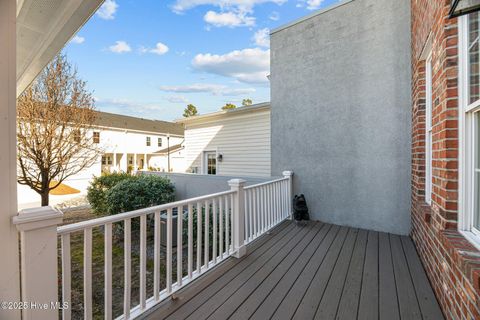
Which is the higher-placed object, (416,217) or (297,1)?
(297,1)

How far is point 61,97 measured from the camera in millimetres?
6113

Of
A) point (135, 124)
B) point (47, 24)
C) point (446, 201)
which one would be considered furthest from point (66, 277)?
point (135, 124)

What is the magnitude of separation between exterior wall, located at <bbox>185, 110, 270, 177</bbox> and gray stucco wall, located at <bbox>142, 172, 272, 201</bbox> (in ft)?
6.54

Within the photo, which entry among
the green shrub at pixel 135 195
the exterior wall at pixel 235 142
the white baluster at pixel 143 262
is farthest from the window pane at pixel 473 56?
the green shrub at pixel 135 195

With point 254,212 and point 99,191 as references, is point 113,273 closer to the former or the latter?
point 254,212

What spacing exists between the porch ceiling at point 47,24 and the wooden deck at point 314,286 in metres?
2.74

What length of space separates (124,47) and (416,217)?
37.7 ft

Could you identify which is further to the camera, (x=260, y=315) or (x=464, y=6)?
(x=260, y=315)

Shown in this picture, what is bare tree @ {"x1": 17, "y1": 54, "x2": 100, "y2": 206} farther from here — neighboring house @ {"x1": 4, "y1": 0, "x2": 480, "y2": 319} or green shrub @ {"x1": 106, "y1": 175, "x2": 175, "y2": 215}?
neighboring house @ {"x1": 4, "y1": 0, "x2": 480, "y2": 319}

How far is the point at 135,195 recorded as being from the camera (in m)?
6.15

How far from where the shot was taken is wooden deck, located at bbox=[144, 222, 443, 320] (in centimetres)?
202

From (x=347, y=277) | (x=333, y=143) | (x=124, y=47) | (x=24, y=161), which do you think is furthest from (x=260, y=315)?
(x=124, y=47)

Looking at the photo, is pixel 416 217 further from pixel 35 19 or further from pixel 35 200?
pixel 35 200

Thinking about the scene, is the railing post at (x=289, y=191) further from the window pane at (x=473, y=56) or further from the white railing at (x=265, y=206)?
the window pane at (x=473, y=56)
